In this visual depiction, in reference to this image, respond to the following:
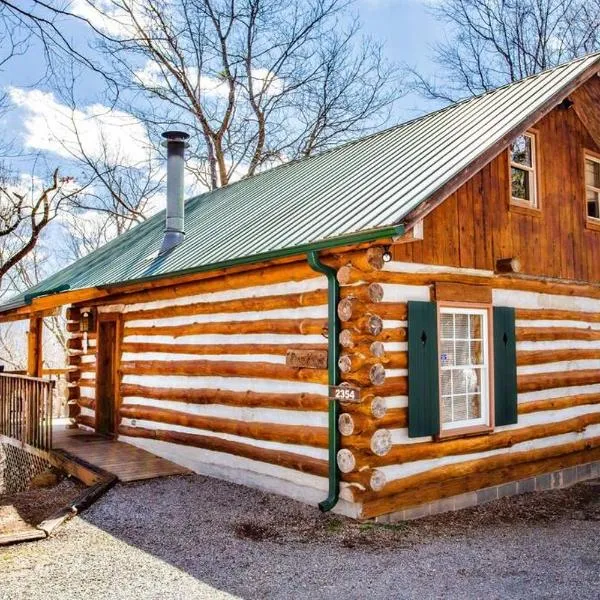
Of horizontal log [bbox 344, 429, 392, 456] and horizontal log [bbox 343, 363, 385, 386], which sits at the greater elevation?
horizontal log [bbox 343, 363, 385, 386]

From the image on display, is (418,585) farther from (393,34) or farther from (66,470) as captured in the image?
(393,34)

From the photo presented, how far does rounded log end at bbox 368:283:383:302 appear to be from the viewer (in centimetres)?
689

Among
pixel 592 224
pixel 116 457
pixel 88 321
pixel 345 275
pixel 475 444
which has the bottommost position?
pixel 116 457

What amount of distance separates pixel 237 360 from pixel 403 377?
269 cm

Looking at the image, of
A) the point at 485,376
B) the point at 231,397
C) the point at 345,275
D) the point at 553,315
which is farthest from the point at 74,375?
the point at 553,315

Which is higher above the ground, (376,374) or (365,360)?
(365,360)

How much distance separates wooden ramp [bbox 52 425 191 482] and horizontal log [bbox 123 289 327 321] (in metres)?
2.30

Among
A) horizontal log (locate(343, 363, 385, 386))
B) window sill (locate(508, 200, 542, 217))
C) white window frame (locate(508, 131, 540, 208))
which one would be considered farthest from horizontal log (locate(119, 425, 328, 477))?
white window frame (locate(508, 131, 540, 208))

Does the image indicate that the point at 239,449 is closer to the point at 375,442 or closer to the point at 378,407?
the point at 375,442

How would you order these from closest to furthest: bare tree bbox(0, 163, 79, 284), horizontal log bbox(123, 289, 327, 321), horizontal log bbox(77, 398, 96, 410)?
1. horizontal log bbox(123, 289, 327, 321)
2. horizontal log bbox(77, 398, 96, 410)
3. bare tree bbox(0, 163, 79, 284)

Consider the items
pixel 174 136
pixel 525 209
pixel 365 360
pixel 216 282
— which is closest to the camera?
pixel 365 360

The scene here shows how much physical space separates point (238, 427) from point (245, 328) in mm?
1369

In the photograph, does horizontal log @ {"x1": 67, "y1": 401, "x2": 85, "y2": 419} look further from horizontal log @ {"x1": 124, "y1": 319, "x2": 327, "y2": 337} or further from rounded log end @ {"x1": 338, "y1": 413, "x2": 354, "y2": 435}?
rounded log end @ {"x1": 338, "y1": 413, "x2": 354, "y2": 435}

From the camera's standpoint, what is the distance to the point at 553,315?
Answer: 947 cm
